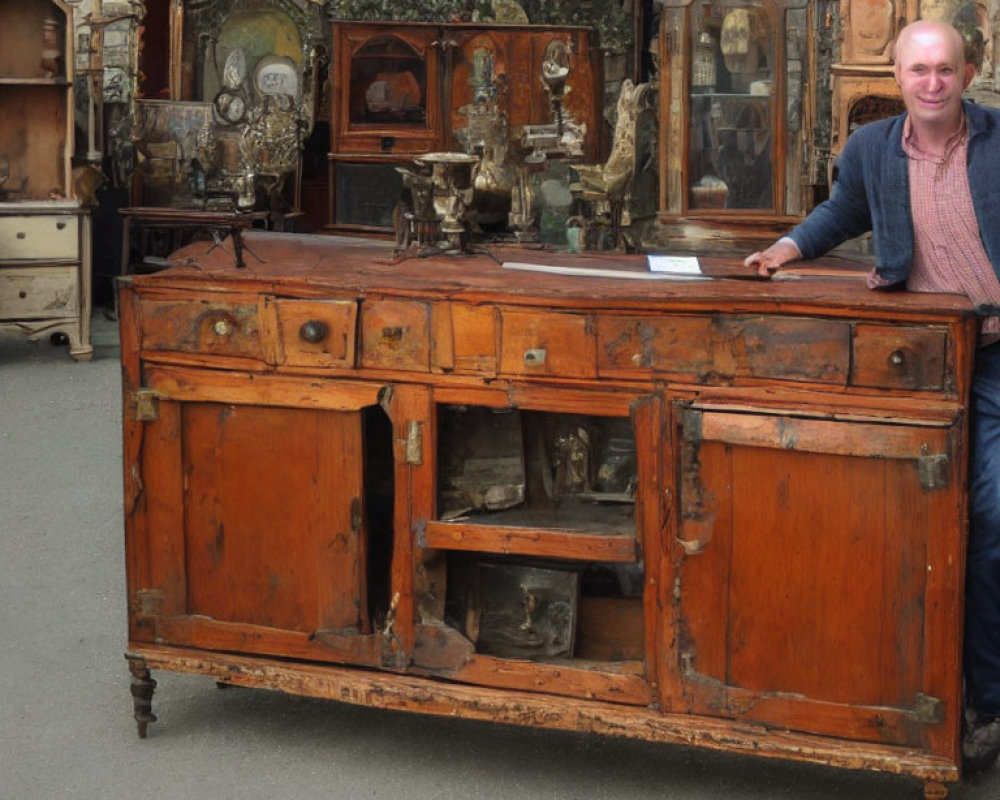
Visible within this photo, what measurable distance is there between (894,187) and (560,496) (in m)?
1.04

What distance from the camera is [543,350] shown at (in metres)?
3.34

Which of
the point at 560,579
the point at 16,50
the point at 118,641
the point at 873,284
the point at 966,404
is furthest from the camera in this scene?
the point at 16,50

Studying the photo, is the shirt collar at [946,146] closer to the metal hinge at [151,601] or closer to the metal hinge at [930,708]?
the metal hinge at [930,708]

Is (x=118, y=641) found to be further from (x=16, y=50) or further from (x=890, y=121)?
(x=16, y=50)

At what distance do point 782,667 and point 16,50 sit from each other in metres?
7.11

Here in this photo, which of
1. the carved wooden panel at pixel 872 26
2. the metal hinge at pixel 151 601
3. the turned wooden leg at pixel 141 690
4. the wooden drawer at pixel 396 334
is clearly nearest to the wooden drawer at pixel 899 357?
the wooden drawer at pixel 396 334

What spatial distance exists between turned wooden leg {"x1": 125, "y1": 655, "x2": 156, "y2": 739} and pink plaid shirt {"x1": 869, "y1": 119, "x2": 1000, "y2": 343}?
6.24 feet

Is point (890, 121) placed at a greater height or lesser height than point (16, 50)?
lesser

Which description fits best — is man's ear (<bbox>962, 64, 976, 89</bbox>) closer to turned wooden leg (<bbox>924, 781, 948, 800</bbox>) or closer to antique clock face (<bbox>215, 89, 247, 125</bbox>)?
turned wooden leg (<bbox>924, 781, 948, 800</bbox>)

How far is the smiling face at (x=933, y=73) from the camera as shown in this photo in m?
3.15

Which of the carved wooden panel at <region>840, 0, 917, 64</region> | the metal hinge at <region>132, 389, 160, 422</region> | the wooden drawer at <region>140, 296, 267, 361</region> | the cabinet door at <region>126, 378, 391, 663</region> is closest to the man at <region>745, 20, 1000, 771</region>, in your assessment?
the cabinet door at <region>126, 378, 391, 663</region>

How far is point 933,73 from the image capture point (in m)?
3.16

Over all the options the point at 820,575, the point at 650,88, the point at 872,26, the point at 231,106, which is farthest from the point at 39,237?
the point at 820,575

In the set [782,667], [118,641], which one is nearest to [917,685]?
[782,667]
